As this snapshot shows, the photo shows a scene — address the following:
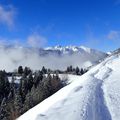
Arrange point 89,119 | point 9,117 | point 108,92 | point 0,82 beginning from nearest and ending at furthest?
point 89,119 → point 108,92 → point 9,117 → point 0,82

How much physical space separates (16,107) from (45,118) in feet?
153

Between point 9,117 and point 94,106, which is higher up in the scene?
point 94,106

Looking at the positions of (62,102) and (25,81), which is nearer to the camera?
(62,102)

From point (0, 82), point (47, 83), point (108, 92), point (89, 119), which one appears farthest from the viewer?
point (0, 82)

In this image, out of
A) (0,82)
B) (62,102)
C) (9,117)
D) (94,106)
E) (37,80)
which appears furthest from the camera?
(37,80)

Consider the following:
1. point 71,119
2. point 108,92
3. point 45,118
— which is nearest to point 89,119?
point 71,119

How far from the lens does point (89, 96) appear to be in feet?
134

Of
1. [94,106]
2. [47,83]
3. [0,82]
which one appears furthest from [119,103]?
[0,82]

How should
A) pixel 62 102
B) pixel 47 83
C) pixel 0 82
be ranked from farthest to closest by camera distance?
1. pixel 0 82
2. pixel 47 83
3. pixel 62 102

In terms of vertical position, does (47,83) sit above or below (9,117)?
above

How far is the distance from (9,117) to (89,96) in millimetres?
38751

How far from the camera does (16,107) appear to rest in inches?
2997

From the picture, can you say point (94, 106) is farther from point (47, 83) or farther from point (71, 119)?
point (47, 83)

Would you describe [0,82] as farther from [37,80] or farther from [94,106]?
[94,106]
